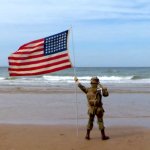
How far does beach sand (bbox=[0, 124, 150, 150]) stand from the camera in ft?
30.3

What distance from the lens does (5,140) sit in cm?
995

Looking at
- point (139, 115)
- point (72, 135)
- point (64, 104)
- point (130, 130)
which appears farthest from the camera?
point (64, 104)

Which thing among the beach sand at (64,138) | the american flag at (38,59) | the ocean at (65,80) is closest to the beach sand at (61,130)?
the beach sand at (64,138)

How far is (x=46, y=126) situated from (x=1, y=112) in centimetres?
376

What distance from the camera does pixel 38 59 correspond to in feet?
32.6

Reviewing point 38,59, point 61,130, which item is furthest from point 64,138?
point 38,59

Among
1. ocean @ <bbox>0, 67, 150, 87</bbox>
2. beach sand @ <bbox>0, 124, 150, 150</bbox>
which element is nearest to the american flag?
beach sand @ <bbox>0, 124, 150, 150</bbox>

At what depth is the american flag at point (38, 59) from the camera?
9.88 m

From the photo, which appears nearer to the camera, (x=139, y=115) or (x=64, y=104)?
(x=139, y=115)

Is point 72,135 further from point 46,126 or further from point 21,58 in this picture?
point 21,58

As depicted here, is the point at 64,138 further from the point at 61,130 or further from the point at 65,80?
the point at 65,80

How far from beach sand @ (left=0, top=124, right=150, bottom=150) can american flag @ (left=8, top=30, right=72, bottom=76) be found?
164cm

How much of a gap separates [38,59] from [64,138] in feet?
6.76

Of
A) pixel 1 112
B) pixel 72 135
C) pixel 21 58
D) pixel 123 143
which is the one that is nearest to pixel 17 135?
pixel 72 135
